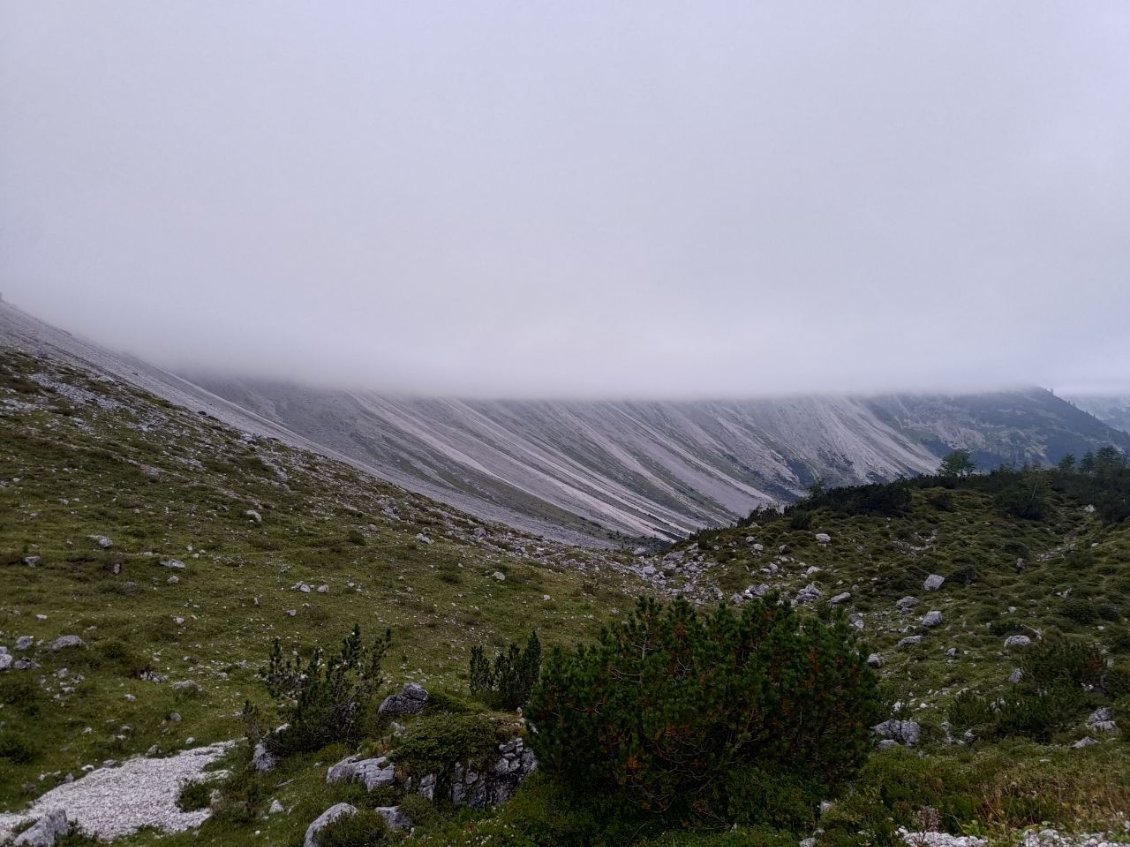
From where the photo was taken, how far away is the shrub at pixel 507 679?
18500mm

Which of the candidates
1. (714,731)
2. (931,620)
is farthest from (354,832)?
(931,620)

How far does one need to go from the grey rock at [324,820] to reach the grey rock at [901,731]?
46.8ft

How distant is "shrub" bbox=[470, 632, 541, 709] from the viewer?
60.7ft

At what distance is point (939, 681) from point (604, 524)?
129500 mm

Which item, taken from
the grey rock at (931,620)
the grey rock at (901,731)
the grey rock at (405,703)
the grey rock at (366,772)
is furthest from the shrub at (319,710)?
the grey rock at (931,620)

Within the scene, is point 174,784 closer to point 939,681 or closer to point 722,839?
point 722,839

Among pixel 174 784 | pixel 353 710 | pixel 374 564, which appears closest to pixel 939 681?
pixel 353 710

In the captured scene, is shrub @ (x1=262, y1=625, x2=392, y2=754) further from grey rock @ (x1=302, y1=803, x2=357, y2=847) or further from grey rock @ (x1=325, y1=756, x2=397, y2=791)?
grey rock @ (x1=302, y1=803, x2=357, y2=847)

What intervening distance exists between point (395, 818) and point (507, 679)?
7218 millimetres

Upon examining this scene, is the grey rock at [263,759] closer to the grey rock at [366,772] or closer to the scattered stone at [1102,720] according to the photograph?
the grey rock at [366,772]

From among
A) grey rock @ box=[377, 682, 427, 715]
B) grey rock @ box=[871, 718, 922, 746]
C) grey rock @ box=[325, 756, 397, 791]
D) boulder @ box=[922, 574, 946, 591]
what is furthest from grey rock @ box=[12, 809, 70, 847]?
boulder @ box=[922, 574, 946, 591]

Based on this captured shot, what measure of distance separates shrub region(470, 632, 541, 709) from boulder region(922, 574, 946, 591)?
83.9 feet

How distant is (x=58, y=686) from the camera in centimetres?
1825

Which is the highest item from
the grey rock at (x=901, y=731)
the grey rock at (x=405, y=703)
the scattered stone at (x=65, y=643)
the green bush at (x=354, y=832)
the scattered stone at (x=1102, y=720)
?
the scattered stone at (x=1102, y=720)
